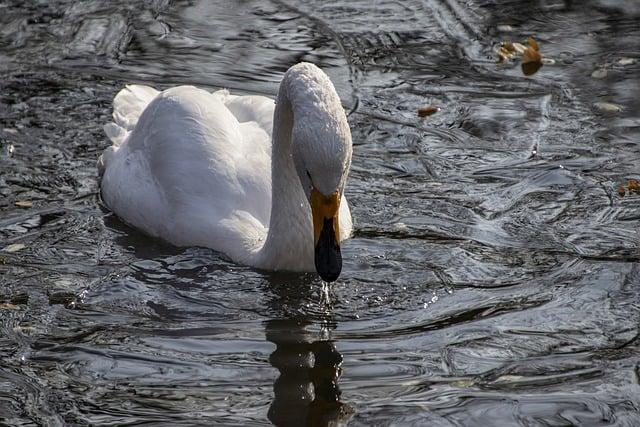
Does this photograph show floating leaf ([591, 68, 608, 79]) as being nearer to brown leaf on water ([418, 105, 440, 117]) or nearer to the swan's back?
brown leaf on water ([418, 105, 440, 117])

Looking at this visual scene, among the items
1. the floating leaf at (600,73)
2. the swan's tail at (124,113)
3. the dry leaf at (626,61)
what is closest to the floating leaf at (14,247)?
the swan's tail at (124,113)

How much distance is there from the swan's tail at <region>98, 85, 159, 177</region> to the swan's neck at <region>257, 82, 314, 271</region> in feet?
6.22

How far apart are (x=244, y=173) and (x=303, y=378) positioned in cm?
198

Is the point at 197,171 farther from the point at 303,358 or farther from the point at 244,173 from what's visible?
the point at 303,358

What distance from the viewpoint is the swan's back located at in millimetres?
7727

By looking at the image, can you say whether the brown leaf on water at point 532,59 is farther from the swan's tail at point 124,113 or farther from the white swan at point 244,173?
the swan's tail at point 124,113

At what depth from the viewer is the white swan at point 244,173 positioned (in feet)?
21.4

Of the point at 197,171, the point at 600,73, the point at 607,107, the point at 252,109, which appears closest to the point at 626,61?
the point at 600,73

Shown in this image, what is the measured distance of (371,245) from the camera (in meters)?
7.74

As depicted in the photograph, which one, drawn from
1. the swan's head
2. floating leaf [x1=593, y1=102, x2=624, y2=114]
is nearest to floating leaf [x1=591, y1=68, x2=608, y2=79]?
floating leaf [x1=593, y1=102, x2=624, y2=114]

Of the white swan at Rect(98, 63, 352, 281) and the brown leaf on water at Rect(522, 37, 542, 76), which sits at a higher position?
the white swan at Rect(98, 63, 352, 281)

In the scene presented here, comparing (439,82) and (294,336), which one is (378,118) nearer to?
(439,82)

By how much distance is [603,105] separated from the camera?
383 inches

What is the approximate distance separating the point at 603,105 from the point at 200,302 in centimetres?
406
